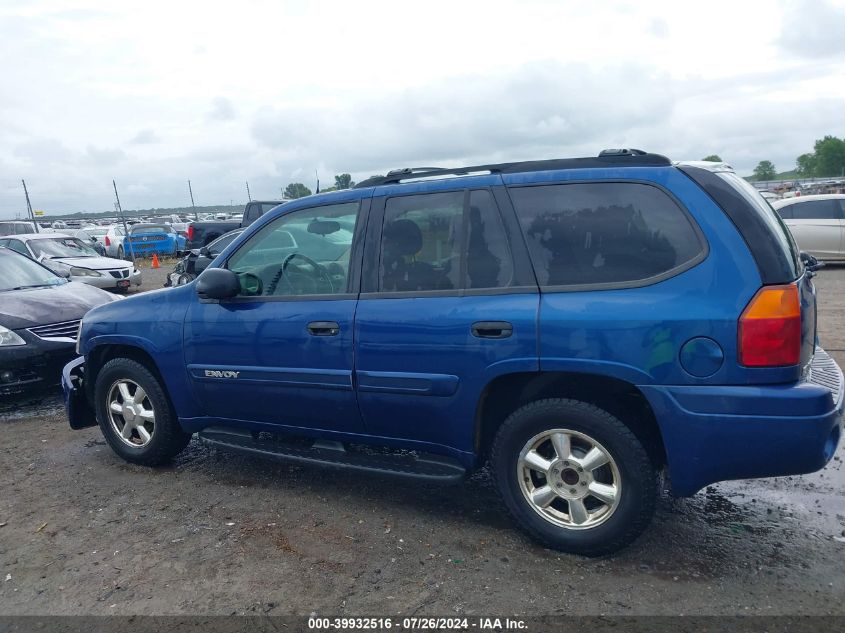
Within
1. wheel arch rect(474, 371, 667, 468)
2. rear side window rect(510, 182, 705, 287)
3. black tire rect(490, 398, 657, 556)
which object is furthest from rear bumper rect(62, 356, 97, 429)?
→ rear side window rect(510, 182, 705, 287)

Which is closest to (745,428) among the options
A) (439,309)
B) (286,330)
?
(439,309)

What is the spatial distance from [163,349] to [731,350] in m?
3.41

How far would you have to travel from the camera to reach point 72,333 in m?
6.89

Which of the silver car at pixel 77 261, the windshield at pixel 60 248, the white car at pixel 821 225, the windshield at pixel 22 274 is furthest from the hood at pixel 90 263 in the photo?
the white car at pixel 821 225

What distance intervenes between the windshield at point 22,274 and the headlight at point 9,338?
1288 mm

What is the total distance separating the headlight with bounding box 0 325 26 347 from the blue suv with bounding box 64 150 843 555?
283 centimetres

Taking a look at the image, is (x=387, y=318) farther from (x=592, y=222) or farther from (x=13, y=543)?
(x=13, y=543)

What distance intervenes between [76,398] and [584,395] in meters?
3.83

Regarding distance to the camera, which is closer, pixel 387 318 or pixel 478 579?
pixel 478 579

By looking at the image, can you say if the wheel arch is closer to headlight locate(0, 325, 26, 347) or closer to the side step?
the side step

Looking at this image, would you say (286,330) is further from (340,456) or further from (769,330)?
(769,330)

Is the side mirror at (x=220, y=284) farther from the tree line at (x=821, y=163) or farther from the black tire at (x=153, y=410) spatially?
the tree line at (x=821, y=163)

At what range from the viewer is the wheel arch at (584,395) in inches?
130

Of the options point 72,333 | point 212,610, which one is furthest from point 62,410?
point 212,610
